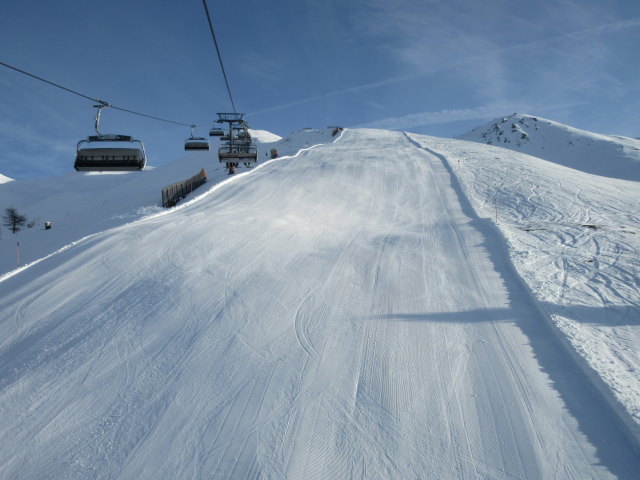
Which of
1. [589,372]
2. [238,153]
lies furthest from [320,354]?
[238,153]

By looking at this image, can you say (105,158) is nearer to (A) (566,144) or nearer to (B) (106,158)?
(B) (106,158)

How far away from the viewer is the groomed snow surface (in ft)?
10.3

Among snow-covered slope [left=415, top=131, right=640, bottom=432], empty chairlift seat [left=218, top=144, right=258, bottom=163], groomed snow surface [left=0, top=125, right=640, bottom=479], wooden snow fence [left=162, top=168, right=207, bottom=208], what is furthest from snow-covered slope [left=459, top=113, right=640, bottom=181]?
wooden snow fence [left=162, top=168, right=207, bottom=208]

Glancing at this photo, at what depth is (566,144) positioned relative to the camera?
5497cm

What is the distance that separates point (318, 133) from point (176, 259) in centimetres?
4654

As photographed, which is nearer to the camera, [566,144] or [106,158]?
[106,158]

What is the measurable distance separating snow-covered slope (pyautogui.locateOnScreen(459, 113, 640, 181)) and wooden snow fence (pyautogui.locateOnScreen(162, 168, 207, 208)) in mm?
38895

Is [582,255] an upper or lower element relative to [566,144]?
lower

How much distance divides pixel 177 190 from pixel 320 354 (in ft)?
52.7

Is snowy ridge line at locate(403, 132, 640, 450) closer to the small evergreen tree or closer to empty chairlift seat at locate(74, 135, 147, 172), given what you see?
empty chairlift seat at locate(74, 135, 147, 172)

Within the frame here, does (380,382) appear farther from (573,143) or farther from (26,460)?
(573,143)

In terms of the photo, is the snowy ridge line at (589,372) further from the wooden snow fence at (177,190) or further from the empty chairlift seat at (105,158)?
the wooden snow fence at (177,190)

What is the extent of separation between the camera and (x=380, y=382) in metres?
3.93

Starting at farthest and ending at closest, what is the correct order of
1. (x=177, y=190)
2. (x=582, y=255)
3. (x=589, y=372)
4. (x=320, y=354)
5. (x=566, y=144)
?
1. (x=566, y=144)
2. (x=177, y=190)
3. (x=582, y=255)
4. (x=320, y=354)
5. (x=589, y=372)
